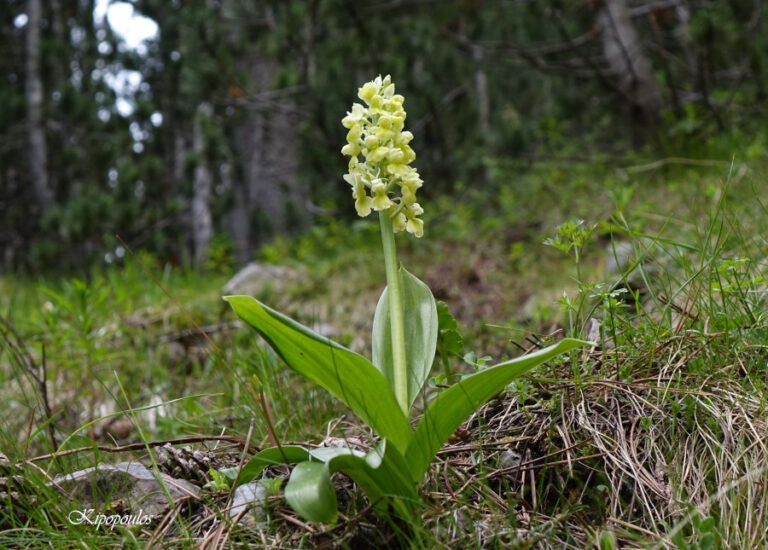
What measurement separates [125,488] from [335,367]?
463 mm

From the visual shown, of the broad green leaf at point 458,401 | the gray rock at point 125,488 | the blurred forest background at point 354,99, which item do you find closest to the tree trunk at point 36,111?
the blurred forest background at point 354,99

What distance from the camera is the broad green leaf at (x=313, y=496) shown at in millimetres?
893

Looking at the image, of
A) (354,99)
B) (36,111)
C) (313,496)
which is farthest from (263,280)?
(36,111)

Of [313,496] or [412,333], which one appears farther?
[412,333]

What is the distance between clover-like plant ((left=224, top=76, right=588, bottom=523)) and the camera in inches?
38.3

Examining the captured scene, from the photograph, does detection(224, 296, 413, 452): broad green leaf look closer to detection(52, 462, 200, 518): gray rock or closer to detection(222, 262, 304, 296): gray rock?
detection(52, 462, 200, 518): gray rock

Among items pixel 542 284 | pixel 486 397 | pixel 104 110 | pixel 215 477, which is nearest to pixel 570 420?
pixel 486 397

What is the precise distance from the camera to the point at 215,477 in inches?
43.9

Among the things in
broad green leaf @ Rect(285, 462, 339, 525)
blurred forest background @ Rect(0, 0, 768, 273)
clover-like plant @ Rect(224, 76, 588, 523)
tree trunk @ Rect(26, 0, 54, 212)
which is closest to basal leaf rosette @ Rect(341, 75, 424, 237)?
clover-like plant @ Rect(224, 76, 588, 523)

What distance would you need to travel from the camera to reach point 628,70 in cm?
447

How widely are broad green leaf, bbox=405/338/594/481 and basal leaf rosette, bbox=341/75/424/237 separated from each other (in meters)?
0.35
